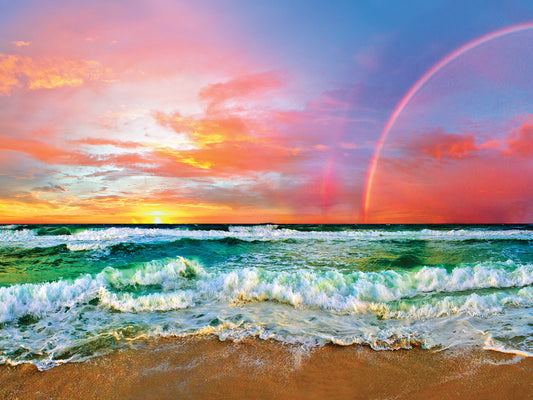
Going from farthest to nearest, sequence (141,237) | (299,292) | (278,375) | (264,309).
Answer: (141,237) → (299,292) → (264,309) → (278,375)

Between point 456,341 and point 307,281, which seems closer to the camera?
point 456,341

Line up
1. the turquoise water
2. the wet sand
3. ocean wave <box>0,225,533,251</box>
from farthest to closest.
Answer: ocean wave <box>0,225,533,251</box>, the turquoise water, the wet sand

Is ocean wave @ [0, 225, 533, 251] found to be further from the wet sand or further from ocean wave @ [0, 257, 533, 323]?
the wet sand

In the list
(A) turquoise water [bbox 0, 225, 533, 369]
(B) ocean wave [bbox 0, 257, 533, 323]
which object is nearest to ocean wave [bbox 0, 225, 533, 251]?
(A) turquoise water [bbox 0, 225, 533, 369]

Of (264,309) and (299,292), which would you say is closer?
(264,309)

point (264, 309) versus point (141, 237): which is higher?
point (141, 237)

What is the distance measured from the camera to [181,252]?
53.0 feet

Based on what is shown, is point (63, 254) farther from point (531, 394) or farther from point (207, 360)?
point (531, 394)

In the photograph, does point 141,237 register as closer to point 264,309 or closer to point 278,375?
point 264,309

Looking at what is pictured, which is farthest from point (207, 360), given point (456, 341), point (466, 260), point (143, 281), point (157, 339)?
point (466, 260)

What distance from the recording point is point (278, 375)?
3.75m

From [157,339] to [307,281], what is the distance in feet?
12.9

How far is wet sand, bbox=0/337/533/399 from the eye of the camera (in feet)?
11.1

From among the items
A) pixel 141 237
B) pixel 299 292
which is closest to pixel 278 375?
pixel 299 292
